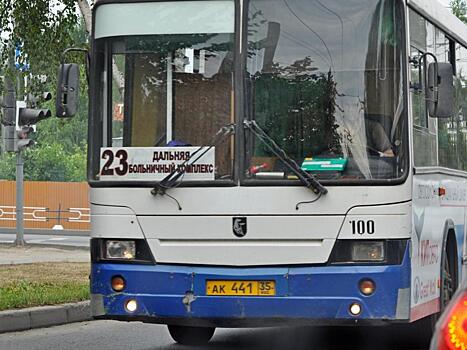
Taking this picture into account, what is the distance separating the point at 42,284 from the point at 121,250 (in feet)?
21.4

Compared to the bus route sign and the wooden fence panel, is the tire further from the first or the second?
the wooden fence panel

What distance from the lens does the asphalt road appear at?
1162 cm

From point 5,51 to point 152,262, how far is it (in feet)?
38.6

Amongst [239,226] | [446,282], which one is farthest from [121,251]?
[446,282]

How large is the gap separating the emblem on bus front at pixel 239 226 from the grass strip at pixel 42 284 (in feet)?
14.8

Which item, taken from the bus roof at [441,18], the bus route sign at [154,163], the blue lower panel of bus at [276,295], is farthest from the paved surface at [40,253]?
the blue lower panel of bus at [276,295]

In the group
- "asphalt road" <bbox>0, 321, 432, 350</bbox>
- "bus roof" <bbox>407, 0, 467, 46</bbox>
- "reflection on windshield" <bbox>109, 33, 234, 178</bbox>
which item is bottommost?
"asphalt road" <bbox>0, 321, 432, 350</bbox>

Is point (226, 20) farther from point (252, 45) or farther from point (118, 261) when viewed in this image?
point (118, 261)

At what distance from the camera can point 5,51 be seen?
2066 centimetres

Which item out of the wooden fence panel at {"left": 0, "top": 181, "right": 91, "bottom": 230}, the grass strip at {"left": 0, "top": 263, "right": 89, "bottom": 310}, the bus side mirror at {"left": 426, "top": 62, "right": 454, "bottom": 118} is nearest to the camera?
the bus side mirror at {"left": 426, "top": 62, "right": 454, "bottom": 118}

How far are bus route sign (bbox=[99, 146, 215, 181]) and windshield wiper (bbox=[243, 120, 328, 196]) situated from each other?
361 mm

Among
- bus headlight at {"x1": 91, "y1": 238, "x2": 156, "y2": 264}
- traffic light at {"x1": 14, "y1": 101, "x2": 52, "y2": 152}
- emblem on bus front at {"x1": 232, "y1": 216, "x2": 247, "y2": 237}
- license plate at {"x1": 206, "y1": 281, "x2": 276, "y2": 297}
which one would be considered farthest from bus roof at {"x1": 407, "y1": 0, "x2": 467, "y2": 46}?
traffic light at {"x1": 14, "y1": 101, "x2": 52, "y2": 152}

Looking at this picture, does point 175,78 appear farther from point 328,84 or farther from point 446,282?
point 446,282

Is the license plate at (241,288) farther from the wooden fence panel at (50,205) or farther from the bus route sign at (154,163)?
the wooden fence panel at (50,205)
